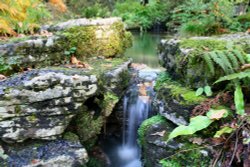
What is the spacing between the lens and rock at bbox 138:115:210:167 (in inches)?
124

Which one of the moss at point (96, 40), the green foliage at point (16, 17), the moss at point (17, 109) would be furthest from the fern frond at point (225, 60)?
the green foliage at point (16, 17)

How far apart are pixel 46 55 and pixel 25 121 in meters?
1.37

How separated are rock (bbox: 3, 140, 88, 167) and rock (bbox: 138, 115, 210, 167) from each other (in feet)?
2.60

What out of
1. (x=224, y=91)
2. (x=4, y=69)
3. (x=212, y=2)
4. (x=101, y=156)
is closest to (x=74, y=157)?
(x=101, y=156)

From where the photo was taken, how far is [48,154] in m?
3.46

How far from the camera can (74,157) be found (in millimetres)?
3535

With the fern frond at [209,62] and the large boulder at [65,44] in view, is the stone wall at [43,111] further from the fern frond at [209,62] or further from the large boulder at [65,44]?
the fern frond at [209,62]

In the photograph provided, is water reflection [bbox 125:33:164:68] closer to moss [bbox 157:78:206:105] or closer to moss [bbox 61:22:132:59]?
moss [bbox 61:22:132:59]

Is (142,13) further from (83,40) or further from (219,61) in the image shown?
(219,61)

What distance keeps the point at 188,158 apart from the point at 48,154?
160 cm

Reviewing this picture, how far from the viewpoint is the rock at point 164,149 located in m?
3.15

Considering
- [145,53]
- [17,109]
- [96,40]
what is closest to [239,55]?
[17,109]

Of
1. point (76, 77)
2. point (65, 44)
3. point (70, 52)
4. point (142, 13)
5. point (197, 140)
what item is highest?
point (142, 13)

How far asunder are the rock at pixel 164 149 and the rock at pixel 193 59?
630mm
